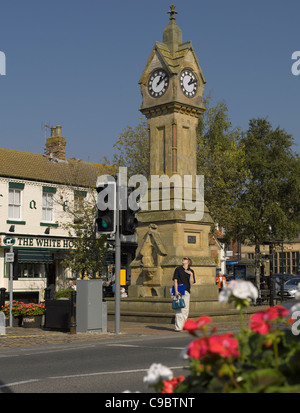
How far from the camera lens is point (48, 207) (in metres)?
37.4

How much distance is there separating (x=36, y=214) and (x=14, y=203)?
161 centimetres

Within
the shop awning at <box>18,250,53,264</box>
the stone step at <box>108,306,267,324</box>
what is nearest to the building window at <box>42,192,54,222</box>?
the shop awning at <box>18,250,53,264</box>

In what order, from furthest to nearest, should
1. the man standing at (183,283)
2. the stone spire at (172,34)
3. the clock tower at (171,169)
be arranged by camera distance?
1. the stone spire at (172,34)
2. the clock tower at (171,169)
3. the man standing at (183,283)

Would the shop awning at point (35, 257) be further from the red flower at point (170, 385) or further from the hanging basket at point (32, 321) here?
the red flower at point (170, 385)

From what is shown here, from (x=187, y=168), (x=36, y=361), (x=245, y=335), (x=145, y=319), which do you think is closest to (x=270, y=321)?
(x=245, y=335)

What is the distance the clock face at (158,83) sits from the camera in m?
22.6

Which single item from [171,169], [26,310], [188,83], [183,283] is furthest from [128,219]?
[188,83]

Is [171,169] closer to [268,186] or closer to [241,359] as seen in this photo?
[268,186]

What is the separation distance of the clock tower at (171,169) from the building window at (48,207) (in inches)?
611

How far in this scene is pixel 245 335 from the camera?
295 cm

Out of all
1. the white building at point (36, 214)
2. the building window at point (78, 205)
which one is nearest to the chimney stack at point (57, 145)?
the white building at point (36, 214)
